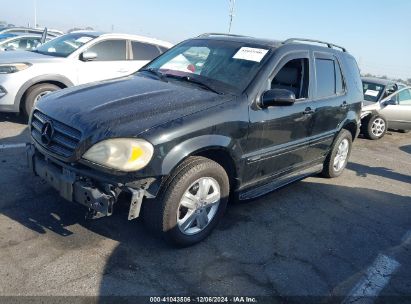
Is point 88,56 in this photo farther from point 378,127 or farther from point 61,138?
point 378,127

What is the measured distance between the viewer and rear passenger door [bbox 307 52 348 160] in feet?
15.3

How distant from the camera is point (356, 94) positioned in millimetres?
5641

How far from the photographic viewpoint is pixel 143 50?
8047 mm

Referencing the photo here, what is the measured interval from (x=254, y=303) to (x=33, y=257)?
174 cm

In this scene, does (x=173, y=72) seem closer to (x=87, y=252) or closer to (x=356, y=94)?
(x=87, y=252)

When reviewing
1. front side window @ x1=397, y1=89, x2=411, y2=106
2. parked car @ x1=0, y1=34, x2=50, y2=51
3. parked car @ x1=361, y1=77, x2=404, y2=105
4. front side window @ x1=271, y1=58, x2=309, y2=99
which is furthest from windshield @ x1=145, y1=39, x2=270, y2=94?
parked car @ x1=0, y1=34, x2=50, y2=51

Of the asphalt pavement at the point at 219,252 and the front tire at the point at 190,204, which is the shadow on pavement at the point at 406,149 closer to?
the asphalt pavement at the point at 219,252

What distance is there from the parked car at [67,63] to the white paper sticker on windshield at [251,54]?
151 inches

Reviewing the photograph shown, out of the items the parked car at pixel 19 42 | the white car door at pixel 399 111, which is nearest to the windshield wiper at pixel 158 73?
the white car door at pixel 399 111

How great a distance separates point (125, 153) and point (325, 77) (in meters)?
3.05

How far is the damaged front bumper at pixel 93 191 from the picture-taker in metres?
2.84

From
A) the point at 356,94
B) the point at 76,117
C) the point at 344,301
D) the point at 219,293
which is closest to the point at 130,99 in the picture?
the point at 76,117

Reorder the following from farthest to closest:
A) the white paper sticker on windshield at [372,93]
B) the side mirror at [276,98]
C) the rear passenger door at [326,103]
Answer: the white paper sticker on windshield at [372,93] < the rear passenger door at [326,103] < the side mirror at [276,98]

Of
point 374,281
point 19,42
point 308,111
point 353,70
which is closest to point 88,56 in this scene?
point 308,111
